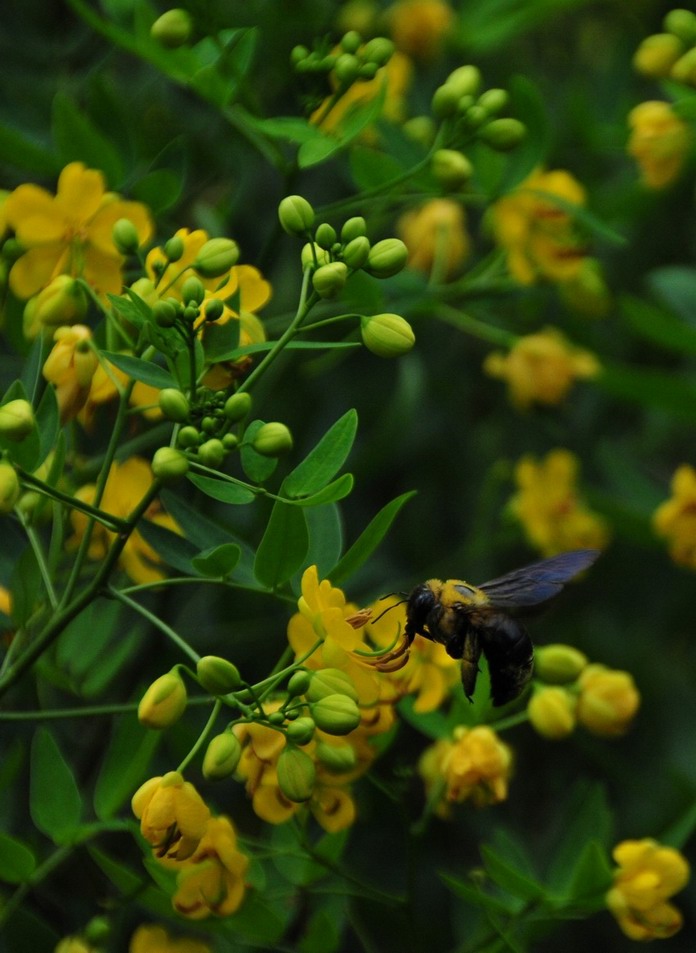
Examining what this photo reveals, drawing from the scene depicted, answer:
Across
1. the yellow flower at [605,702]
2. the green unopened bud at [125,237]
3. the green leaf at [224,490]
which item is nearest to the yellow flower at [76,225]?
the green unopened bud at [125,237]

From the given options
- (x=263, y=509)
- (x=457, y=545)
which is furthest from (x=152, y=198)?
(x=457, y=545)

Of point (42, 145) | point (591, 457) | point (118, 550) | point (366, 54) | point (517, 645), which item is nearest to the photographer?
point (118, 550)

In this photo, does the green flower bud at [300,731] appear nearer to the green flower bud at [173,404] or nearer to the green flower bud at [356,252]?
the green flower bud at [173,404]

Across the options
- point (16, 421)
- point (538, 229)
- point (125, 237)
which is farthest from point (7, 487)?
point (538, 229)

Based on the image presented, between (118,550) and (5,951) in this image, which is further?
(5,951)

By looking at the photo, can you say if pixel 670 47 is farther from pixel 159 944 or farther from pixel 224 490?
pixel 159 944

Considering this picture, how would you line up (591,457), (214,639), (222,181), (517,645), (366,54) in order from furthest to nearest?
(591,457) < (222,181) < (214,639) < (366,54) < (517,645)

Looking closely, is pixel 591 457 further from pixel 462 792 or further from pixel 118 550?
pixel 118 550

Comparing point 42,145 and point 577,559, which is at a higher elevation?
point 42,145
